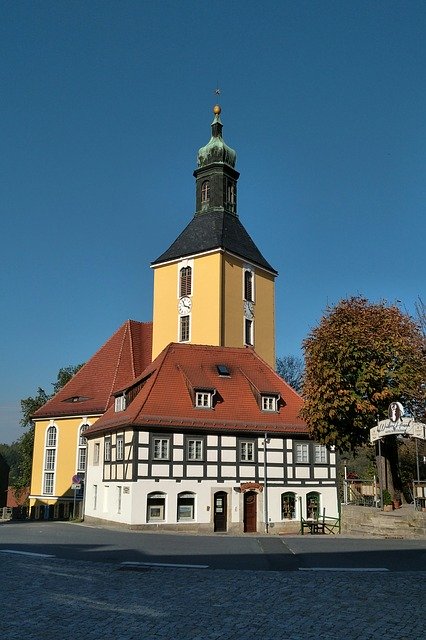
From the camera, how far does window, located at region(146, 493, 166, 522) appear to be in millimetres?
29734

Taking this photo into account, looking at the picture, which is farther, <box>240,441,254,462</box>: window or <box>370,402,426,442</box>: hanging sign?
<box>240,441,254,462</box>: window

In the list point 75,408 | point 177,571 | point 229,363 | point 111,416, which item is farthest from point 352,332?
point 75,408

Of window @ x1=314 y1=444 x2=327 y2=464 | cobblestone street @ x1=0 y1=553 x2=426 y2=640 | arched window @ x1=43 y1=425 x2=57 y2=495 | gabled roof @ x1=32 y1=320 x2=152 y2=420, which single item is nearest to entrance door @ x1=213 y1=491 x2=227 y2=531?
window @ x1=314 y1=444 x2=327 y2=464

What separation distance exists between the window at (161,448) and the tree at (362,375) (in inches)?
255

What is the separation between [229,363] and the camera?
36969mm

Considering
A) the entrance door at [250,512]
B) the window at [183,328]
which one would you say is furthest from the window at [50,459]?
the entrance door at [250,512]

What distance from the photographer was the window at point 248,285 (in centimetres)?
4578

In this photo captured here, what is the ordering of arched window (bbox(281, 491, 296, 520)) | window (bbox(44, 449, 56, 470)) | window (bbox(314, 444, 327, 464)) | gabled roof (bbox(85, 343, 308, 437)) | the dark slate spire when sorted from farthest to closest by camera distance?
the dark slate spire
window (bbox(44, 449, 56, 470))
window (bbox(314, 444, 327, 464))
arched window (bbox(281, 491, 296, 520))
gabled roof (bbox(85, 343, 308, 437))

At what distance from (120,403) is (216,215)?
18231mm

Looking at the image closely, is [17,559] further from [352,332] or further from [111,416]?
[111,416]

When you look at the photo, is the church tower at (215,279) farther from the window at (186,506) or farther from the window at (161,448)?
the window at (186,506)

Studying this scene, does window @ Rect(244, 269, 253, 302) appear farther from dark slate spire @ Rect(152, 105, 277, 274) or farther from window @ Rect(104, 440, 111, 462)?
window @ Rect(104, 440, 111, 462)

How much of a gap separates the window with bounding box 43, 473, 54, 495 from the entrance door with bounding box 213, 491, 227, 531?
15.9 metres

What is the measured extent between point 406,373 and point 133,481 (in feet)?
41.1
